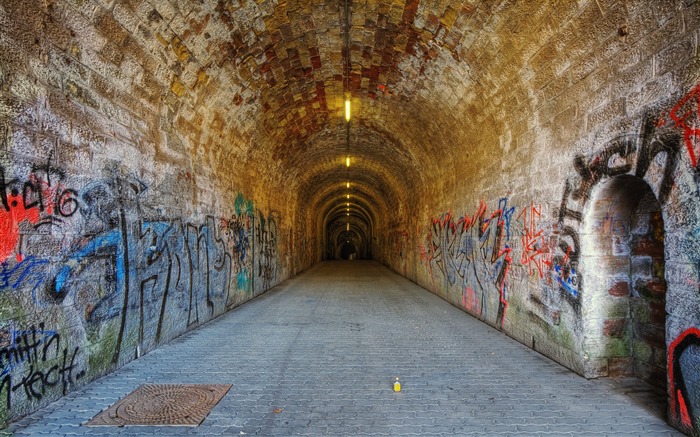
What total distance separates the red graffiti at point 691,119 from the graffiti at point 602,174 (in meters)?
0.12

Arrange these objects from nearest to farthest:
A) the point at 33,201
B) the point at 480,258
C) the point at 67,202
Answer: the point at 33,201 → the point at 67,202 → the point at 480,258

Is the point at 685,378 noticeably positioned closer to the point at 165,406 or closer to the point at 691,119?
the point at 691,119

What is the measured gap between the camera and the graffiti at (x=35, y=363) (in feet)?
11.6

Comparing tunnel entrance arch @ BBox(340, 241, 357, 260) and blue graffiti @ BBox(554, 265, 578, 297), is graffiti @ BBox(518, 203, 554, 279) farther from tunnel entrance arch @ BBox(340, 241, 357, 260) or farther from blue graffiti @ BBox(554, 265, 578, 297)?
tunnel entrance arch @ BBox(340, 241, 357, 260)

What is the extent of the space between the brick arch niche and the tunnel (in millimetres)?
24

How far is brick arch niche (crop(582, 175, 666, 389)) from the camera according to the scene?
15.3ft

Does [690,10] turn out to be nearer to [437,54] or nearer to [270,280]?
[437,54]

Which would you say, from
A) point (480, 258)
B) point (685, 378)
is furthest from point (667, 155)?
point (480, 258)

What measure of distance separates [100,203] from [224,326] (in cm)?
370

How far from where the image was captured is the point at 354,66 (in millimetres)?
8570

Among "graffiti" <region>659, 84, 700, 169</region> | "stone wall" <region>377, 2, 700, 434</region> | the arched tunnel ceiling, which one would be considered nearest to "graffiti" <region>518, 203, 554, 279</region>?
"stone wall" <region>377, 2, 700, 434</region>

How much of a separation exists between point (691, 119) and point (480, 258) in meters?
5.31

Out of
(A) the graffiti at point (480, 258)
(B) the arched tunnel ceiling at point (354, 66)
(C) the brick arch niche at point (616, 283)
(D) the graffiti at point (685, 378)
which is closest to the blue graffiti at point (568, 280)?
(C) the brick arch niche at point (616, 283)

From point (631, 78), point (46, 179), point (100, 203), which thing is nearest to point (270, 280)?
point (100, 203)
